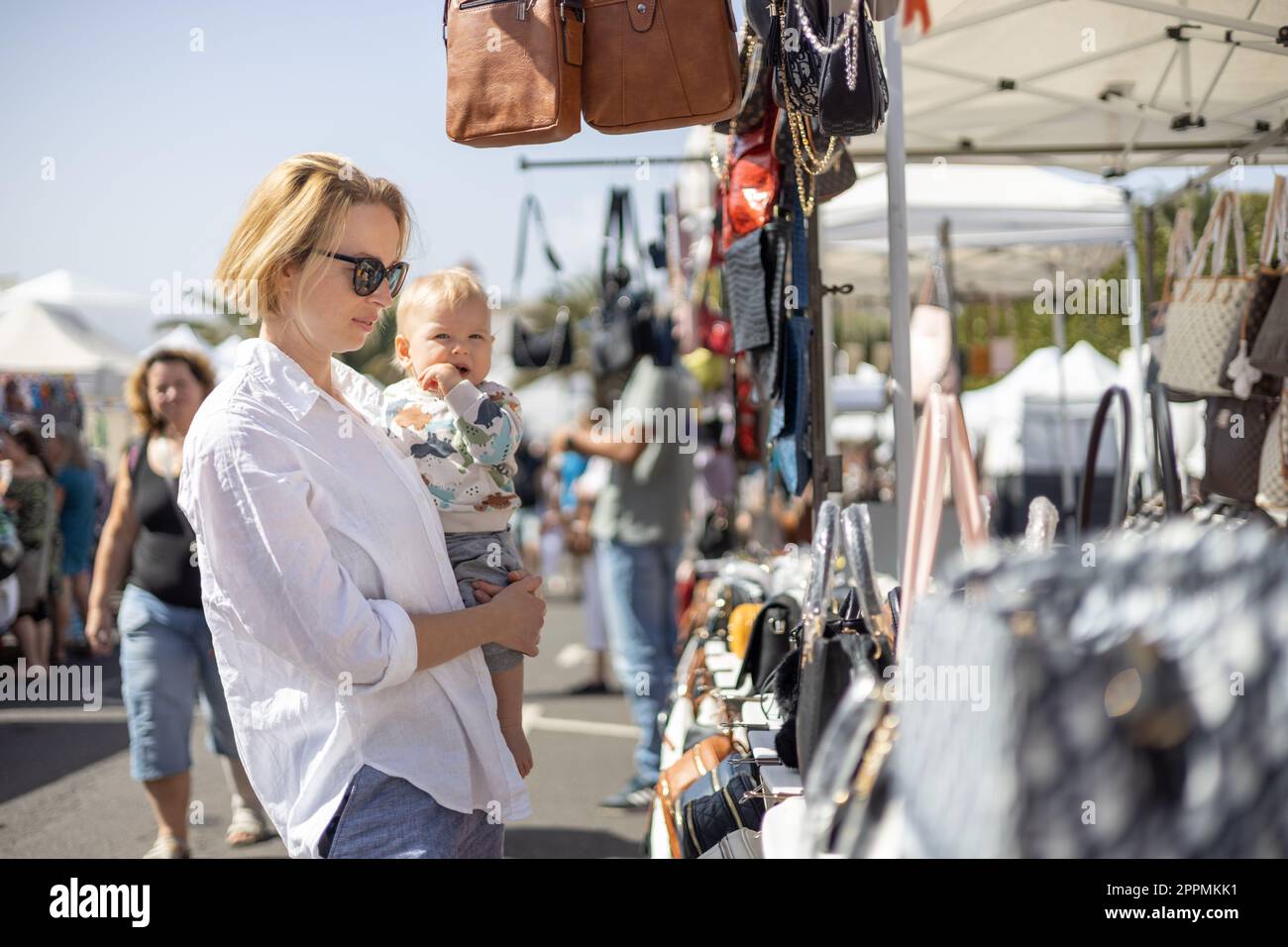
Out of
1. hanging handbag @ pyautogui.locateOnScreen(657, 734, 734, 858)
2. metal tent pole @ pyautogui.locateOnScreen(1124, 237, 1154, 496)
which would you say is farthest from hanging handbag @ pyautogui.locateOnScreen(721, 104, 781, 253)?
metal tent pole @ pyautogui.locateOnScreen(1124, 237, 1154, 496)

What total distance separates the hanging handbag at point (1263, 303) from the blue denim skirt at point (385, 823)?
10.2 feet

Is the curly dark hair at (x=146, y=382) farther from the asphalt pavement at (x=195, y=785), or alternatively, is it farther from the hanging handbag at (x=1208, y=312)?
the hanging handbag at (x=1208, y=312)

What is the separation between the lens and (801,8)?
2.44m

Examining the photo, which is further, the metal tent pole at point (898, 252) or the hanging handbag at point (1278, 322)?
the hanging handbag at point (1278, 322)

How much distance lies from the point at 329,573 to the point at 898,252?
2058 millimetres

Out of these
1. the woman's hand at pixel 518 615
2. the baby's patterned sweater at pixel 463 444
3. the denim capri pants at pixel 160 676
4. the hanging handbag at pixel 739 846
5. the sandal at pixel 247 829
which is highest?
the baby's patterned sweater at pixel 463 444

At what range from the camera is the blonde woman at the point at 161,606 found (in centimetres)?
423

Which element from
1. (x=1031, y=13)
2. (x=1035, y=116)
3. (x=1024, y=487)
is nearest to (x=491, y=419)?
(x=1031, y=13)

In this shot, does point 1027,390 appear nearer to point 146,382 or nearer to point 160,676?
point 146,382

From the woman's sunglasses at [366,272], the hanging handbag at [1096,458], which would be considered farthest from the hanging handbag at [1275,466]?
the woman's sunglasses at [366,272]

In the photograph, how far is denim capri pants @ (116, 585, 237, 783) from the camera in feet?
13.8

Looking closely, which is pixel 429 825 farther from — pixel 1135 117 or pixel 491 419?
pixel 1135 117

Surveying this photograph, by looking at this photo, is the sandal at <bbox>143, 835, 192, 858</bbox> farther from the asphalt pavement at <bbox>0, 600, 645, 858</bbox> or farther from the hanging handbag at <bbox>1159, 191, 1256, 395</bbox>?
the hanging handbag at <bbox>1159, 191, 1256, 395</bbox>

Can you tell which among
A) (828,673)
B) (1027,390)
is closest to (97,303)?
(1027,390)
